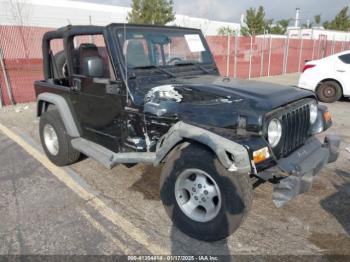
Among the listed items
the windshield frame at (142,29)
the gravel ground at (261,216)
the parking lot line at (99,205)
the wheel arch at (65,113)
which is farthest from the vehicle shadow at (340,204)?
the wheel arch at (65,113)

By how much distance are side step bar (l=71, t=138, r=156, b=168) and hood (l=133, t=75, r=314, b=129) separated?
0.49m

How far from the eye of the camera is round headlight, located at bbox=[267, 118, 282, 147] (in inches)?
101

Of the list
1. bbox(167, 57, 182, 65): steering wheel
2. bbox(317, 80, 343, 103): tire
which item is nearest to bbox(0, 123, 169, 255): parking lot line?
bbox(167, 57, 182, 65): steering wheel

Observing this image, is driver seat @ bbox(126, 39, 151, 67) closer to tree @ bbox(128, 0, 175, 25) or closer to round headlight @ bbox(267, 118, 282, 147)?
round headlight @ bbox(267, 118, 282, 147)

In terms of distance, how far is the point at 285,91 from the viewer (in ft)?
9.78

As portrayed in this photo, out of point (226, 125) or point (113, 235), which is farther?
point (113, 235)

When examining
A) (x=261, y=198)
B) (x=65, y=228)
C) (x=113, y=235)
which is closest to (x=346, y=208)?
(x=261, y=198)

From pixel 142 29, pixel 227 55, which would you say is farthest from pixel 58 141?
pixel 227 55

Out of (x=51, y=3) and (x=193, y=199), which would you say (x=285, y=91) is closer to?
(x=193, y=199)

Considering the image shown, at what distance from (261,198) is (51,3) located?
26747mm

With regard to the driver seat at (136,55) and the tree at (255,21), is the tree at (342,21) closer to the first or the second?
the tree at (255,21)

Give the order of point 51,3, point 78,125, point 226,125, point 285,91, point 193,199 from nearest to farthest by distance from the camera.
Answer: point 226,125, point 193,199, point 285,91, point 78,125, point 51,3

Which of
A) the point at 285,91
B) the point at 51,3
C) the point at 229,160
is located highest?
the point at 51,3

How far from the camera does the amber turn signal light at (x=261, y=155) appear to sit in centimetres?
234
